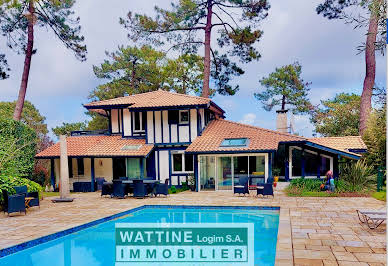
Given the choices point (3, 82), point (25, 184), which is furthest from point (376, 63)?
point (3, 82)

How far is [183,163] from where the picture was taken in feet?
62.8

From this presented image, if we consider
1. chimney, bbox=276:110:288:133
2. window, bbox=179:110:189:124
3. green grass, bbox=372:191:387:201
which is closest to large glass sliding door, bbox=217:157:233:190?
window, bbox=179:110:189:124

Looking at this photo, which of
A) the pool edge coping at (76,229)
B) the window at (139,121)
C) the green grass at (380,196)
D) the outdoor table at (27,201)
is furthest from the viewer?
the window at (139,121)

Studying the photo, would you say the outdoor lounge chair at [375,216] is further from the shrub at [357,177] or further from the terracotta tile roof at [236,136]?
the terracotta tile roof at [236,136]

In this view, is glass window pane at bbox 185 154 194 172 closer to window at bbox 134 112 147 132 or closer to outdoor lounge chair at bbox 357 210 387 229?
window at bbox 134 112 147 132

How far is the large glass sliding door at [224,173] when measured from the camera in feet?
57.4

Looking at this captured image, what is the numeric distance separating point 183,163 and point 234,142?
3460mm

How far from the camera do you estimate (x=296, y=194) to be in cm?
1479

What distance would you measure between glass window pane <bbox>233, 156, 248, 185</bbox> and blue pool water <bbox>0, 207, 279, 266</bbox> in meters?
5.07

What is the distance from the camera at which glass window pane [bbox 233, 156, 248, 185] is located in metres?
17.2

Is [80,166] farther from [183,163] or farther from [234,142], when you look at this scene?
[234,142]

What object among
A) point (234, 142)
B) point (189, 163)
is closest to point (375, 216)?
point (234, 142)

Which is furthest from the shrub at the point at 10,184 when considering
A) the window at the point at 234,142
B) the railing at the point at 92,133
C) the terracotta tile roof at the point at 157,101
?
the window at the point at 234,142
